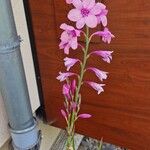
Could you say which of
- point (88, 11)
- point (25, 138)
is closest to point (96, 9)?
point (88, 11)

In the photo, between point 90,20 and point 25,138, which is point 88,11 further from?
point 25,138

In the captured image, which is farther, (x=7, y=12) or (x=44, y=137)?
(x=44, y=137)

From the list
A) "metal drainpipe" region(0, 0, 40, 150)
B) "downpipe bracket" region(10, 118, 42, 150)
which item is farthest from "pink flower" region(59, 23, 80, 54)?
"downpipe bracket" region(10, 118, 42, 150)

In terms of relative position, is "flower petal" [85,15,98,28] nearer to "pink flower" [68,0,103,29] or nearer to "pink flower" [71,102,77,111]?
"pink flower" [68,0,103,29]

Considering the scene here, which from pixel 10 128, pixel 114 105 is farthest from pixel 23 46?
pixel 114 105

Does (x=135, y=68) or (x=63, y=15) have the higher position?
(x=63, y=15)

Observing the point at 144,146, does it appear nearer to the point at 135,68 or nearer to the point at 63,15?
the point at 135,68

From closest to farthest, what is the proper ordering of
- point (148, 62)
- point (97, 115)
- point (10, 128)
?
point (148, 62), point (10, 128), point (97, 115)
